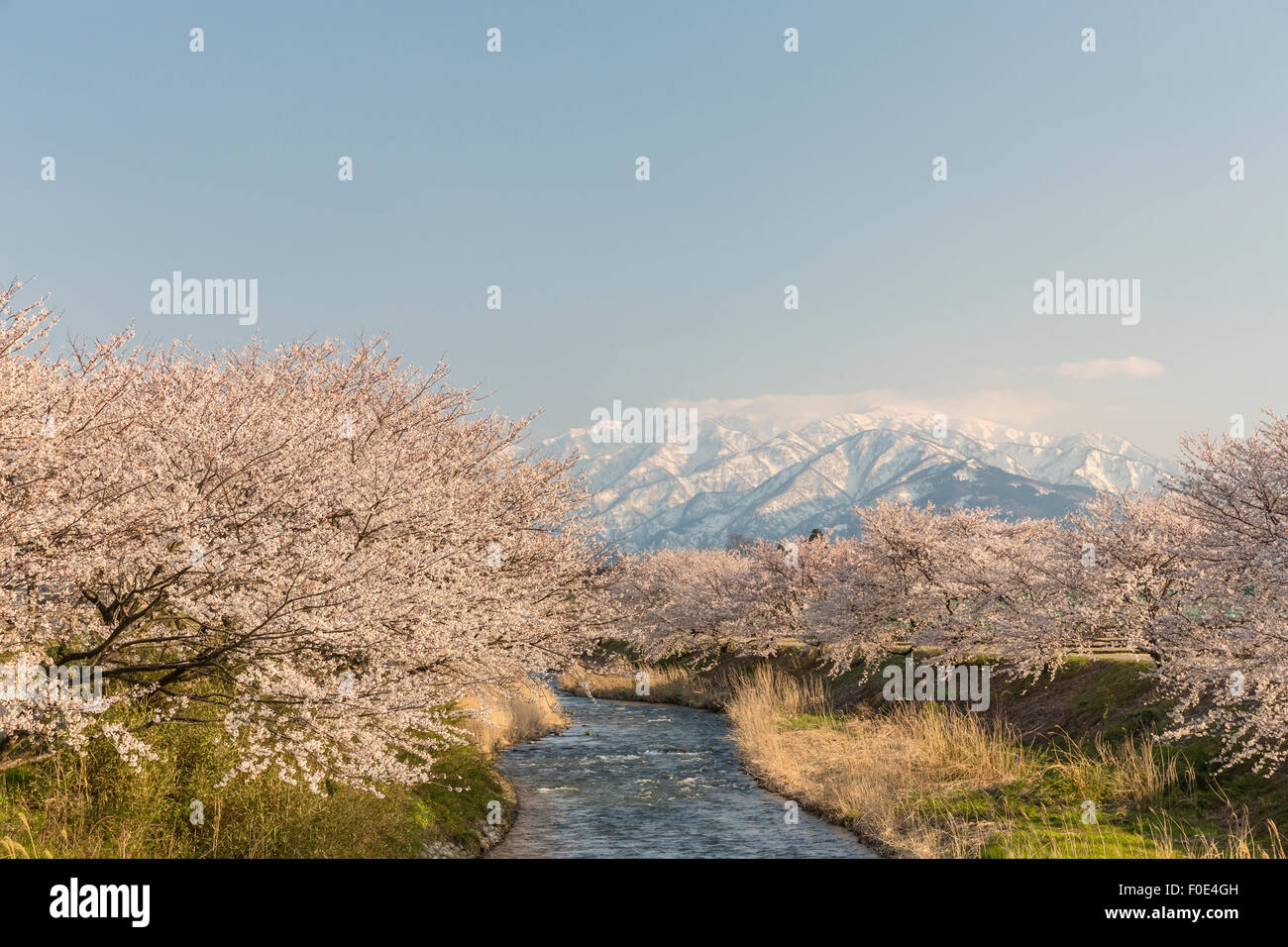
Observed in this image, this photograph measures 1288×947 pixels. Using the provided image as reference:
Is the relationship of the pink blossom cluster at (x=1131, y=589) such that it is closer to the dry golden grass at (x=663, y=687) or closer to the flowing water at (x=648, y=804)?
the flowing water at (x=648, y=804)

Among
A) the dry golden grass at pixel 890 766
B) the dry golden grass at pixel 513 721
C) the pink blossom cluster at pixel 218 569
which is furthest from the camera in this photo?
the dry golden grass at pixel 513 721

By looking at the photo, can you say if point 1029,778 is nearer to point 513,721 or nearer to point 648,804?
point 648,804

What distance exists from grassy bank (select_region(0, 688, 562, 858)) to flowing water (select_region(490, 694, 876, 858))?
4174 millimetres

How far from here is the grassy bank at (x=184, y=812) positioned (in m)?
10.2

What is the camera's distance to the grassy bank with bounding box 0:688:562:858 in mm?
10180

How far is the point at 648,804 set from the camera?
22188 millimetres

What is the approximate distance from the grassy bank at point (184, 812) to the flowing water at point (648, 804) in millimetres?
4174

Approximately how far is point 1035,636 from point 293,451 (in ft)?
60.3

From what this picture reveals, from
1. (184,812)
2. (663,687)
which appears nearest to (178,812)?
(184,812)

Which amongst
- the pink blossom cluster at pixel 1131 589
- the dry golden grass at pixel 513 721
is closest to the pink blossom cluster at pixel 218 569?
the pink blossom cluster at pixel 1131 589

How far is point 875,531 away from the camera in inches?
1363

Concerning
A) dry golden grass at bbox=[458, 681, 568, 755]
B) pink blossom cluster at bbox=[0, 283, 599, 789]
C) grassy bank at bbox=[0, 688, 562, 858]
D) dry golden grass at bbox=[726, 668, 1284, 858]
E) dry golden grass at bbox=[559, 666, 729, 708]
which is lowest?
dry golden grass at bbox=[559, 666, 729, 708]

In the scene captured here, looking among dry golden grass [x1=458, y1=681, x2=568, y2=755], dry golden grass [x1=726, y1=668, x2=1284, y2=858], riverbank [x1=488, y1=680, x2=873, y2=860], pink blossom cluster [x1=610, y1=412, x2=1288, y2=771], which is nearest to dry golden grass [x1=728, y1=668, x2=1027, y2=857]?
dry golden grass [x1=726, y1=668, x2=1284, y2=858]

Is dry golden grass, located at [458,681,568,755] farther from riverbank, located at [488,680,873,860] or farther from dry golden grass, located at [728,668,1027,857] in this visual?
dry golden grass, located at [728,668,1027,857]
